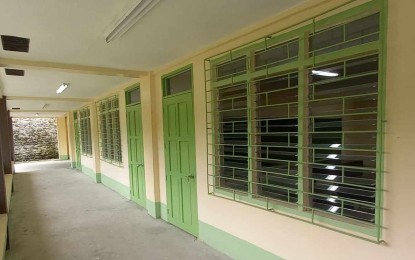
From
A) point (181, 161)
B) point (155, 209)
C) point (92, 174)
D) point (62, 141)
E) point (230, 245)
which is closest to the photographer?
point (230, 245)

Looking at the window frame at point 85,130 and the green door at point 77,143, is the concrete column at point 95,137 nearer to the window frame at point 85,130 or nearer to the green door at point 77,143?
the window frame at point 85,130

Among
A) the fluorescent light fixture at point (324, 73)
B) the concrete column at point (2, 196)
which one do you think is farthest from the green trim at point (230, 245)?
the concrete column at point (2, 196)

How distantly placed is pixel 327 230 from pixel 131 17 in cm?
248

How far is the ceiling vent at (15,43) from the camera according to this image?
2.72m

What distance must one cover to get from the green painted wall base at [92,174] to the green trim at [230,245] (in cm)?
563

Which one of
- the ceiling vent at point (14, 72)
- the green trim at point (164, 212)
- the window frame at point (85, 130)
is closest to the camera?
the ceiling vent at point (14, 72)

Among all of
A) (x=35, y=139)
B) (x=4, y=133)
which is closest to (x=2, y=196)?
(x=4, y=133)

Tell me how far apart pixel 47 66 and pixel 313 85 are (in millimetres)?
3615

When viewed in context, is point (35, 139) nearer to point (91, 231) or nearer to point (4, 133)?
point (4, 133)

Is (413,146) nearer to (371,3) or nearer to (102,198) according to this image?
(371,3)

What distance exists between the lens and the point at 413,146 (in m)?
1.66

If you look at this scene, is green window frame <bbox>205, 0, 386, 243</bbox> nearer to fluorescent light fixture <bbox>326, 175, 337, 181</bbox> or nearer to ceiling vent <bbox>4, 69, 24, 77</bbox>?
fluorescent light fixture <bbox>326, 175, 337, 181</bbox>

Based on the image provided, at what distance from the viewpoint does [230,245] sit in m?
3.17

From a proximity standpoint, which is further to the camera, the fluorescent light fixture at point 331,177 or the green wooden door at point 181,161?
the green wooden door at point 181,161
